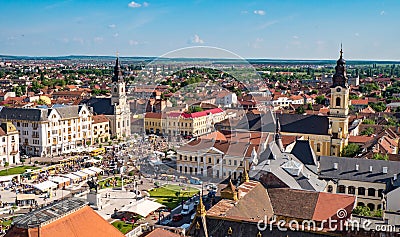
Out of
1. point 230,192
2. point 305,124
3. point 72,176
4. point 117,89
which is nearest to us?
point 230,192

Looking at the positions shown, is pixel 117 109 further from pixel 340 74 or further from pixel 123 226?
pixel 123 226

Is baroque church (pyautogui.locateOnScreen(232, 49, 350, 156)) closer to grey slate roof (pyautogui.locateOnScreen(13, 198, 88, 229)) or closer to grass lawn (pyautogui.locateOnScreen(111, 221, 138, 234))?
grass lawn (pyautogui.locateOnScreen(111, 221, 138, 234))

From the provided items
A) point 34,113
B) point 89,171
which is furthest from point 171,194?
point 34,113

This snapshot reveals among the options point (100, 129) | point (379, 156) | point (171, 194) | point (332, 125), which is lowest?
point (171, 194)

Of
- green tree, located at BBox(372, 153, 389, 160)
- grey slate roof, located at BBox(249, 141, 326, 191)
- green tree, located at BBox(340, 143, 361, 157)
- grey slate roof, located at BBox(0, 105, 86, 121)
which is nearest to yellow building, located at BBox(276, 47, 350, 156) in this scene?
green tree, located at BBox(340, 143, 361, 157)

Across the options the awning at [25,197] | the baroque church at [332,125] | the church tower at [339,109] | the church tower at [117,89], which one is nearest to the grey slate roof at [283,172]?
the baroque church at [332,125]

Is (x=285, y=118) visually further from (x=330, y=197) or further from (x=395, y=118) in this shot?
(x=395, y=118)
